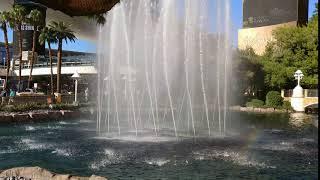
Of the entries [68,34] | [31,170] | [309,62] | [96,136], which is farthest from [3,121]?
[309,62]

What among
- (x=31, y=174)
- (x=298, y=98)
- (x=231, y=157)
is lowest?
(x=231, y=157)

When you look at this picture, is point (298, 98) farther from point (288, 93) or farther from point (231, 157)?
point (231, 157)

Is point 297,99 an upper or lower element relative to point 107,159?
upper

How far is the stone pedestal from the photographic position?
156 ft

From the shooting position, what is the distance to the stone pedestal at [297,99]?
156ft

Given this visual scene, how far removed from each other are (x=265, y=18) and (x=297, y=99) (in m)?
32.9

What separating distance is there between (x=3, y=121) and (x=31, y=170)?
18.0 metres

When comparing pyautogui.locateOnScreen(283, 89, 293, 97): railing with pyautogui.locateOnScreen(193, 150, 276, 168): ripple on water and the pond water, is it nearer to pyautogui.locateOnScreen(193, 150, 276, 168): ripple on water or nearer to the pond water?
the pond water

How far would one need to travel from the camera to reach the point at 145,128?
24062 mm

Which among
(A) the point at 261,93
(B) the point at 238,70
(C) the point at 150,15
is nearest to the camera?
(C) the point at 150,15

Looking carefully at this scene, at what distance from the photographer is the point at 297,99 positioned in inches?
1880

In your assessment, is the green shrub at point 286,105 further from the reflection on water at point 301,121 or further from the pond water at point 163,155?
the pond water at point 163,155

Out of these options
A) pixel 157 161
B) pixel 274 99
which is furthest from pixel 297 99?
pixel 157 161

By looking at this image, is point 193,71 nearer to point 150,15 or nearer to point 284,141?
point 150,15
